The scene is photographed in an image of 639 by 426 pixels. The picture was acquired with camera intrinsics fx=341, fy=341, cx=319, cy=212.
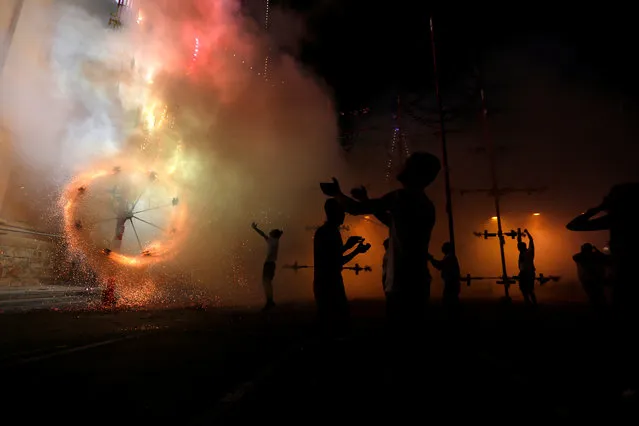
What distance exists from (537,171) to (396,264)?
50.9ft

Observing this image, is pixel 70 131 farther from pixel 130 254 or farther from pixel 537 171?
pixel 537 171

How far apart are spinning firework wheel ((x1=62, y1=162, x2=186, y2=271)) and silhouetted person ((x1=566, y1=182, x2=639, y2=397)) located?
10395 mm

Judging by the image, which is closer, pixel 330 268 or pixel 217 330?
pixel 330 268

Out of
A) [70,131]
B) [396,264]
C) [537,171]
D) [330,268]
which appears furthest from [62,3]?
[537,171]

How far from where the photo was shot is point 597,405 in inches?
72.9

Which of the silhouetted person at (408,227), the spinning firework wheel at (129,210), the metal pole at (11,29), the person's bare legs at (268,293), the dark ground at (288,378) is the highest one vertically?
the metal pole at (11,29)

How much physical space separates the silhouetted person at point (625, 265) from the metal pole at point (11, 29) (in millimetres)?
14103

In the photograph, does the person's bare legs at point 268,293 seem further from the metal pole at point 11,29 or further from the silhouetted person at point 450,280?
the metal pole at point 11,29

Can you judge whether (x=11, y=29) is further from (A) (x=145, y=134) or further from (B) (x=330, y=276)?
(B) (x=330, y=276)

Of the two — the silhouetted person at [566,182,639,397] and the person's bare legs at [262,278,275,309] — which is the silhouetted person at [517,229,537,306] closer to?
the person's bare legs at [262,278,275,309]

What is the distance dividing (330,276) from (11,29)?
12852 millimetres

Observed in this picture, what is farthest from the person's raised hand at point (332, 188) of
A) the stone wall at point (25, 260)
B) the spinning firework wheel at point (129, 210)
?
the stone wall at point (25, 260)

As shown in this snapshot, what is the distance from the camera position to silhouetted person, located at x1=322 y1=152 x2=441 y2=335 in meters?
1.89

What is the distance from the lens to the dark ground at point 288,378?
66.4 inches
